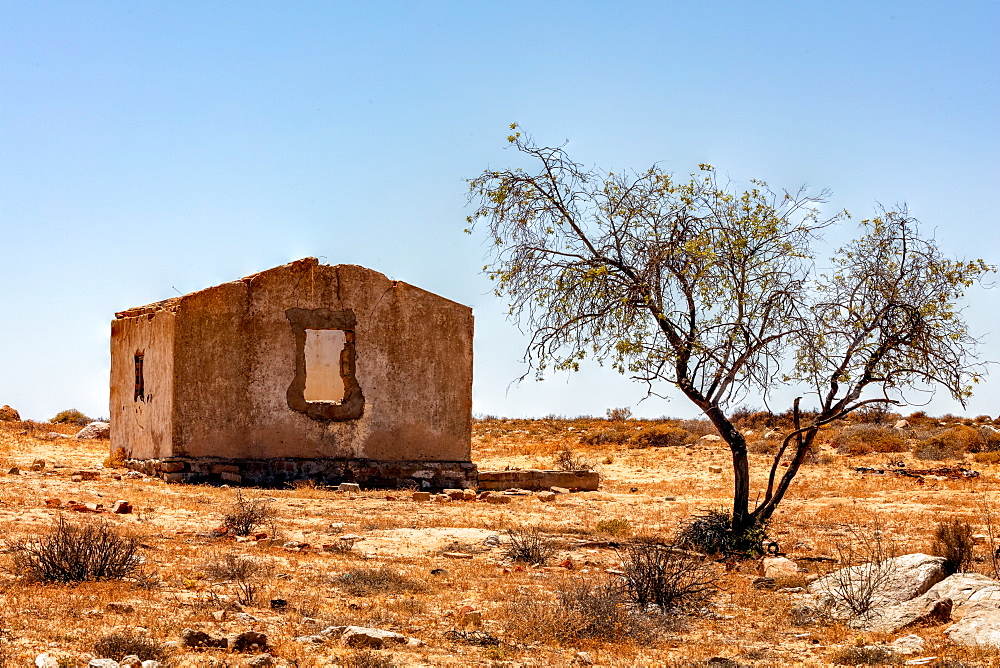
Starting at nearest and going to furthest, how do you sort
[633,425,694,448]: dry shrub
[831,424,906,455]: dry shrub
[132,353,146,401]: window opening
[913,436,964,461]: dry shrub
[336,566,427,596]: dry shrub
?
[336,566,427,596]: dry shrub → [132,353,146,401]: window opening → [913,436,964,461]: dry shrub → [831,424,906,455]: dry shrub → [633,425,694,448]: dry shrub

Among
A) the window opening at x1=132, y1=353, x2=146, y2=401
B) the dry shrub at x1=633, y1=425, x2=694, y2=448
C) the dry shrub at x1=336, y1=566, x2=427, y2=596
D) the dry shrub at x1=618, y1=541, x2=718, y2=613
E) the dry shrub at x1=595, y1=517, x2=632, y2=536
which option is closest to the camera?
the dry shrub at x1=618, y1=541, x2=718, y2=613

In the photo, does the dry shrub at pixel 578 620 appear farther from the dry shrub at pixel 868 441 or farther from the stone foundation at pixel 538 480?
the dry shrub at pixel 868 441

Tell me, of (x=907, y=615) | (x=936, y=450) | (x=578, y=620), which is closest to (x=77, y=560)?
(x=578, y=620)

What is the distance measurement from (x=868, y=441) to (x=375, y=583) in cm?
2194

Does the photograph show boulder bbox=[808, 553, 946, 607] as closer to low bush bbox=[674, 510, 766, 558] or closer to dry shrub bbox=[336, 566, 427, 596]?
low bush bbox=[674, 510, 766, 558]

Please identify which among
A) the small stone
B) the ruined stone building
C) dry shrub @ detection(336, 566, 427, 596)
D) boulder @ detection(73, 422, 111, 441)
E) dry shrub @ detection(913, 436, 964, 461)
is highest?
the ruined stone building

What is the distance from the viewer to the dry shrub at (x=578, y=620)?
7316 mm

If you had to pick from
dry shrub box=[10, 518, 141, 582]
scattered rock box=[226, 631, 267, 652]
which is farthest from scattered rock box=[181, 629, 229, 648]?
dry shrub box=[10, 518, 141, 582]

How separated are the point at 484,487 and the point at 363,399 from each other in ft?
9.93

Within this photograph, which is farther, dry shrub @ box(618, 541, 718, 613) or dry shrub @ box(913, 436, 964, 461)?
dry shrub @ box(913, 436, 964, 461)

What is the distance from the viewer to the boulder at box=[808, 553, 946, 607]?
322 inches

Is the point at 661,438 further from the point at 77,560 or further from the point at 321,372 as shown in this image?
the point at 77,560

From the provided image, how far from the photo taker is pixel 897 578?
27.5ft

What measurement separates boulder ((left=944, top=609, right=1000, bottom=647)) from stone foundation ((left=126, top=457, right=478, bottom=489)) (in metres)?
13.5
